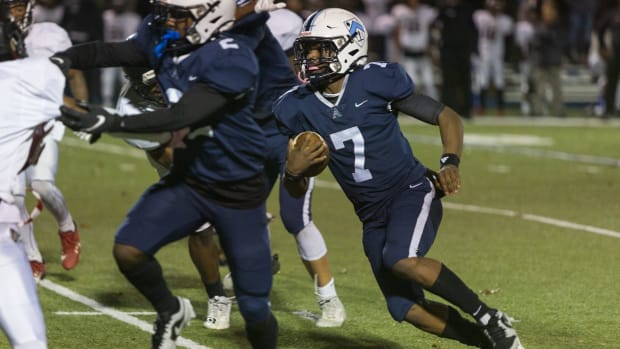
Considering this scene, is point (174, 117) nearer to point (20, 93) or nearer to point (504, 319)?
point (20, 93)

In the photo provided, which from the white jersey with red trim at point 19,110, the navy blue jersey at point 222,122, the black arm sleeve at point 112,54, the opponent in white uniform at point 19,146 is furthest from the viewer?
the black arm sleeve at point 112,54

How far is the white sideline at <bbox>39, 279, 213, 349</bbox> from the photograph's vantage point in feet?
23.2

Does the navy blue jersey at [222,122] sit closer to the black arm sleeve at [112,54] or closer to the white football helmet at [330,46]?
the black arm sleeve at [112,54]

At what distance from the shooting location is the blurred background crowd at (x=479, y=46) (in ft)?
71.7

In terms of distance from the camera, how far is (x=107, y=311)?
7969mm

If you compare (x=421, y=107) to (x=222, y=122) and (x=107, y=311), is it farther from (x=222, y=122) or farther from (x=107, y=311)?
(x=107, y=311)

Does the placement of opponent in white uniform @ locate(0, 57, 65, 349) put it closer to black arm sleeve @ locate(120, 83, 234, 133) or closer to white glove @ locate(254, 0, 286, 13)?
black arm sleeve @ locate(120, 83, 234, 133)

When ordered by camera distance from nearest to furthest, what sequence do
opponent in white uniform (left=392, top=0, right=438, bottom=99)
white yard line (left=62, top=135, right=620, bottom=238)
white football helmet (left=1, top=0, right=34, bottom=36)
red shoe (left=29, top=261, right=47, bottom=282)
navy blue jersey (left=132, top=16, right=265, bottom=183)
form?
navy blue jersey (left=132, top=16, right=265, bottom=183)
white football helmet (left=1, top=0, right=34, bottom=36)
red shoe (left=29, top=261, right=47, bottom=282)
white yard line (left=62, top=135, right=620, bottom=238)
opponent in white uniform (left=392, top=0, right=438, bottom=99)

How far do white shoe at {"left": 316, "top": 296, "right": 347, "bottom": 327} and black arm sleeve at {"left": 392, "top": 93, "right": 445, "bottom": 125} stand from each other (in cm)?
149

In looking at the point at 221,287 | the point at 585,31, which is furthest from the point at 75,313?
the point at 585,31

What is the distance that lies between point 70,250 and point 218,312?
1792 millimetres

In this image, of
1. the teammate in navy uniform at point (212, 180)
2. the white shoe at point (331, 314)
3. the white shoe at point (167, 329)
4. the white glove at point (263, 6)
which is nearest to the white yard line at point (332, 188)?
the white shoe at point (331, 314)

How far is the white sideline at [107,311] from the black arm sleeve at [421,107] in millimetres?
Result: 1605

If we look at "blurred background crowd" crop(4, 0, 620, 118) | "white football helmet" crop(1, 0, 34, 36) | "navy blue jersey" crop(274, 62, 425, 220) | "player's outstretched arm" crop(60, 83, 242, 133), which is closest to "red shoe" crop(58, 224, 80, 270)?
"white football helmet" crop(1, 0, 34, 36)
